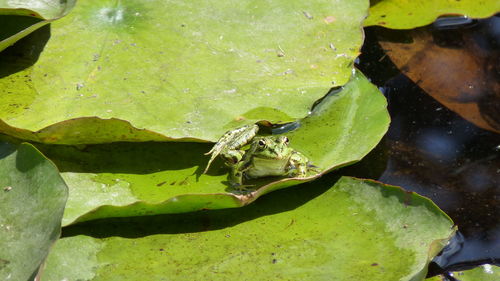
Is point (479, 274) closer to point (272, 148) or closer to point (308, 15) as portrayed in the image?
point (272, 148)

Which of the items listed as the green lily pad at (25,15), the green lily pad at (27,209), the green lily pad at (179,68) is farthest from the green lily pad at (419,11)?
the green lily pad at (27,209)

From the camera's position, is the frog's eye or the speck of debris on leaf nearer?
the frog's eye

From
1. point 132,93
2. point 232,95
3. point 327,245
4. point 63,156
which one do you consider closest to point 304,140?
point 232,95

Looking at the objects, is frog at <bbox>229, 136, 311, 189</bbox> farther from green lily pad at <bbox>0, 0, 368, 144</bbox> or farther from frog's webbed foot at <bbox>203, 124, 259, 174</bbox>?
green lily pad at <bbox>0, 0, 368, 144</bbox>

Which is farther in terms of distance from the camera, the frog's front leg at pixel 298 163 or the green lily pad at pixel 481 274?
the frog's front leg at pixel 298 163

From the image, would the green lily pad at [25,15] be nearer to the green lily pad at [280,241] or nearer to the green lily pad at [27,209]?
the green lily pad at [27,209]

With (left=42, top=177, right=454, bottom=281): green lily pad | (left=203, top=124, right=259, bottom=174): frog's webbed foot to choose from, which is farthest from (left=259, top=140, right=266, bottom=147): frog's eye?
(left=42, top=177, right=454, bottom=281): green lily pad

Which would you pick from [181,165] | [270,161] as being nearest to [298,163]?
[270,161]
